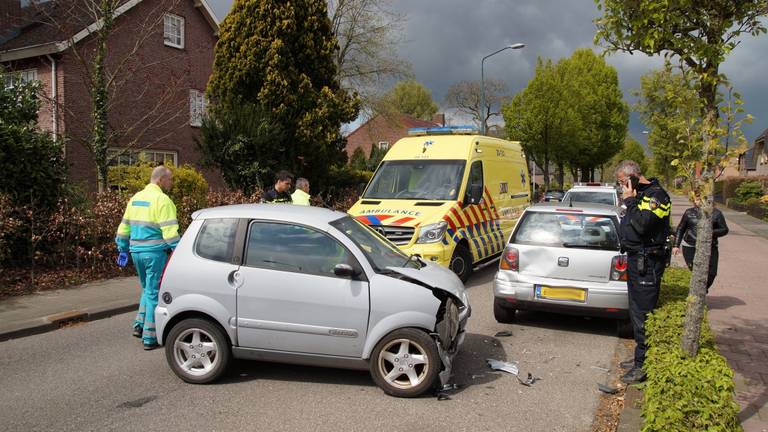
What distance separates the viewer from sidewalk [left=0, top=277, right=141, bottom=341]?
22.0 ft

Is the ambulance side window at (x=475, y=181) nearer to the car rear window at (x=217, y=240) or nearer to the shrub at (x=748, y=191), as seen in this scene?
the car rear window at (x=217, y=240)

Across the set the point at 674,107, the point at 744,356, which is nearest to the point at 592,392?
the point at 744,356

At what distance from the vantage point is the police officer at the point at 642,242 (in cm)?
472

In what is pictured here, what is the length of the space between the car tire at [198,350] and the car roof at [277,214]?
97 centimetres

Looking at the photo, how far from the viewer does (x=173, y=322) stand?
4.92 m

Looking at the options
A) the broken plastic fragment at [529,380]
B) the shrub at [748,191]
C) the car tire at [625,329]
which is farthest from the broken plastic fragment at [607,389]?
the shrub at [748,191]

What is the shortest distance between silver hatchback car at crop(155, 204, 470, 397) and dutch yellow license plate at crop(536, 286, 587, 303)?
70.4 inches

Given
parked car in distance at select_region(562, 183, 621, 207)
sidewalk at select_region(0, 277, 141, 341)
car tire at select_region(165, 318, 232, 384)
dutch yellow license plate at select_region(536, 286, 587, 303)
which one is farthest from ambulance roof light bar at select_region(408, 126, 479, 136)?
car tire at select_region(165, 318, 232, 384)

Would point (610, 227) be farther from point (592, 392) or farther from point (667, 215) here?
point (592, 392)

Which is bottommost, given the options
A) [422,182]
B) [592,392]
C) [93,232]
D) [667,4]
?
[592,392]

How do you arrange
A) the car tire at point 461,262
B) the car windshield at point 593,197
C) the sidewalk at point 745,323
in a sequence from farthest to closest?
the car windshield at point 593,197 → the car tire at point 461,262 → the sidewalk at point 745,323

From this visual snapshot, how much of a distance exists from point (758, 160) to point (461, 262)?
189ft

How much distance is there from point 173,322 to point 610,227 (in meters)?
4.92

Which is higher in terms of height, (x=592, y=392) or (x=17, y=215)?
(x=17, y=215)
